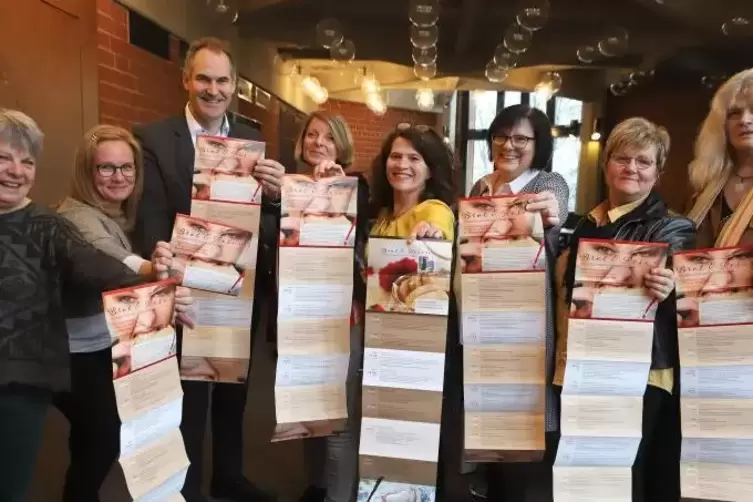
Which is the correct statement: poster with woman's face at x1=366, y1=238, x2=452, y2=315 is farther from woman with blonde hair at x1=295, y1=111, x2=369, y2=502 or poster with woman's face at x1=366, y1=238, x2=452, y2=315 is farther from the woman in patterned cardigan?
the woman in patterned cardigan

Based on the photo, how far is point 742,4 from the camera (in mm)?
5957

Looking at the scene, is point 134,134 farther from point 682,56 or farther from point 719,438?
point 682,56

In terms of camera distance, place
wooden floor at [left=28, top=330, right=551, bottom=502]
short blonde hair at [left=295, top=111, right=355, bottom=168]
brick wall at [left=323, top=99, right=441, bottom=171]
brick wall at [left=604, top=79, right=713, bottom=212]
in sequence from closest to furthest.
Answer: wooden floor at [left=28, top=330, right=551, bottom=502] < short blonde hair at [left=295, top=111, right=355, bottom=168] < brick wall at [left=604, top=79, right=713, bottom=212] < brick wall at [left=323, top=99, right=441, bottom=171]

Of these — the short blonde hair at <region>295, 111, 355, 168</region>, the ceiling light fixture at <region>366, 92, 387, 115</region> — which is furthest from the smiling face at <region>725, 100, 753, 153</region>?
the ceiling light fixture at <region>366, 92, 387, 115</region>

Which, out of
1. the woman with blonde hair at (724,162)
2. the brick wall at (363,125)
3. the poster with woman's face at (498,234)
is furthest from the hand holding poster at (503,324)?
Answer: the brick wall at (363,125)

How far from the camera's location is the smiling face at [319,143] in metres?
2.16

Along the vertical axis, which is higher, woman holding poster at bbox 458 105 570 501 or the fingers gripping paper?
woman holding poster at bbox 458 105 570 501

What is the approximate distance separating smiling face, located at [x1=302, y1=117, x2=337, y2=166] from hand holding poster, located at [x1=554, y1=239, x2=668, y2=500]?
3.00 feet

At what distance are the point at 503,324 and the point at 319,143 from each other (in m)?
0.89

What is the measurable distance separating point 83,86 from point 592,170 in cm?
821

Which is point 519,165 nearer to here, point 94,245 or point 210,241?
point 210,241

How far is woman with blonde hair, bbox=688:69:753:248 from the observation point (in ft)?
5.63

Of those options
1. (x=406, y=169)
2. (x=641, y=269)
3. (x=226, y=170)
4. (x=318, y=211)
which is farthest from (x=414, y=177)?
(x=641, y=269)

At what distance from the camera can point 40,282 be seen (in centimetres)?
158
